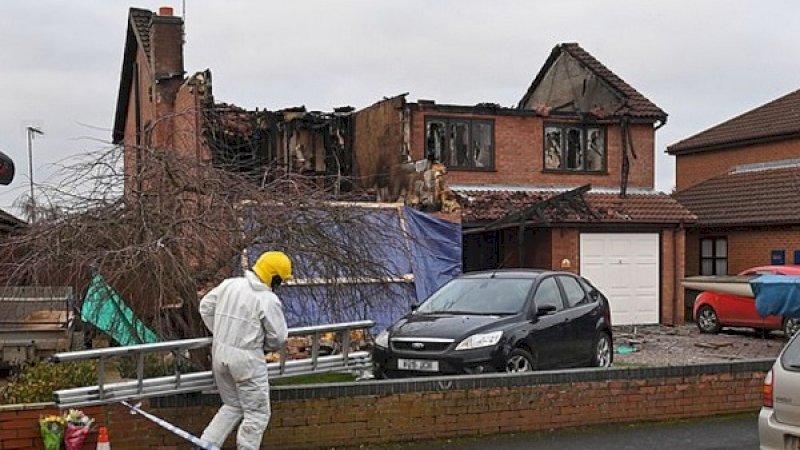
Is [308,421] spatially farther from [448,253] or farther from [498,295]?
[448,253]

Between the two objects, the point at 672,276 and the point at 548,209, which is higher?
the point at 548,209

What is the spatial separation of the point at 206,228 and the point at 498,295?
194 inches

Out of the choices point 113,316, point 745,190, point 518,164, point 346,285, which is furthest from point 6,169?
point 745,190

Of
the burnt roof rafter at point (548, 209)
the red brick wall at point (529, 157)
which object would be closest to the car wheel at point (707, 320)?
the burnt roof rafter at point (548, 209)

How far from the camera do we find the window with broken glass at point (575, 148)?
23969mm

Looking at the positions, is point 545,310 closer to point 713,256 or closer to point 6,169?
point 6,169

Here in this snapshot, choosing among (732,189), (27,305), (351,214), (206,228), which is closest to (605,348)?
(351,214)

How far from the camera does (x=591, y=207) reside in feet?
75.4

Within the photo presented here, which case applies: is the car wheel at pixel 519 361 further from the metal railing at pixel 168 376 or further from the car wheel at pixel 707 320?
the car wheel at pixel 707 320

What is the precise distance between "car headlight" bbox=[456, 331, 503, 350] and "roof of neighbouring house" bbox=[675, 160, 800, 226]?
1594cm

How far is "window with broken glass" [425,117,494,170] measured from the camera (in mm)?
22578

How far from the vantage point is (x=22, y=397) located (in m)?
7.83

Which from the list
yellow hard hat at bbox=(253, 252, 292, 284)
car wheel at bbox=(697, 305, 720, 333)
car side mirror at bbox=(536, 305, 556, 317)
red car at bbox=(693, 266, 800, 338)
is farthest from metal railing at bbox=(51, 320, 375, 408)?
car wheel at bbox=(697, 305, 720, 333)

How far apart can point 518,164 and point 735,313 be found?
6293 mm
